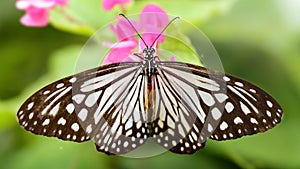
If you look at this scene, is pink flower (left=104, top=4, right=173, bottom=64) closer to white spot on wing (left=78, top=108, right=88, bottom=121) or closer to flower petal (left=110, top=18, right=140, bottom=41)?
flower petal (left=110, top=18, right=140, bottom=41)

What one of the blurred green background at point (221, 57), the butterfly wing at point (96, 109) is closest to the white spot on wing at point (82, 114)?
the butterfly wing at point (96, 109)

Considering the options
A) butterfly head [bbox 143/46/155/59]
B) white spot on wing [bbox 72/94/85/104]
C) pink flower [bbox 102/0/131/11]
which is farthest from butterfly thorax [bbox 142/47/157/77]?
pink flower [bbox 102/0/131/11]

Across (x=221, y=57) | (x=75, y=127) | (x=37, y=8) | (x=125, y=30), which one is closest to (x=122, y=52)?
(x=125, y=30)

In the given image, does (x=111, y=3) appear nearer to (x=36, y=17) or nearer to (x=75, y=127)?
(x=36, y=17)

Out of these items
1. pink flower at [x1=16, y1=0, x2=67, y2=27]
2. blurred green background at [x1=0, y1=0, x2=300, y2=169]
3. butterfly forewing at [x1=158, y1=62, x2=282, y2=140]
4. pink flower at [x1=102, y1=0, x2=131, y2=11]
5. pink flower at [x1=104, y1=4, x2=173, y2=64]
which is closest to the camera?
butterfly forewing at [x1=158, y1=62, x2=282, y2=140]

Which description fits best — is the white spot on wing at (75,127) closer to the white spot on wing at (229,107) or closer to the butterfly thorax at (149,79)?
the butterfly thorax at (149,79)
